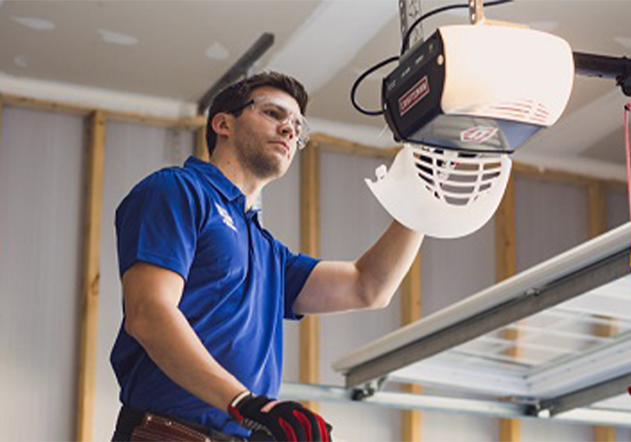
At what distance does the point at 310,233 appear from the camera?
20.9 ft

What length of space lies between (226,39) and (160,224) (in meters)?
3.48

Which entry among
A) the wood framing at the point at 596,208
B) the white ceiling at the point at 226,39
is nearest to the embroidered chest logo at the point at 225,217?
the white ceiling at the point at 226,39

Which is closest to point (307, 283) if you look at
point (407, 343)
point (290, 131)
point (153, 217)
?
point (290, 131)

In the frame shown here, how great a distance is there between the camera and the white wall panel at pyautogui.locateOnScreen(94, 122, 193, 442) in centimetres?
579

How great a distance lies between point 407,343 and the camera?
5156mm

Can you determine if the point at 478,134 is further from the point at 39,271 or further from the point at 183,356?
the point at 39,271

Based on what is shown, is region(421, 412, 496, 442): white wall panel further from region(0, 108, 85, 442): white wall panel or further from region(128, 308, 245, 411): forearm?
region(128, 308, 245, 411): forearm

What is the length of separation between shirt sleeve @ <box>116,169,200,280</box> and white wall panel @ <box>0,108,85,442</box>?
345 centimetres

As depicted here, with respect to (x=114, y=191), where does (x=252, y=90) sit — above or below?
below

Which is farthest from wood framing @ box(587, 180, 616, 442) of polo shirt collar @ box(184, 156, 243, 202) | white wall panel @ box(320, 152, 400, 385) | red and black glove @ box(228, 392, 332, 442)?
red and black glove @ box(228, 392, 332, 442)

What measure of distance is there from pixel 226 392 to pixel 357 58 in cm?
401

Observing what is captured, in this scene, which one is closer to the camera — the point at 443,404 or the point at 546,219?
the point at 443,404

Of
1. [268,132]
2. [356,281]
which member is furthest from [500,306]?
[268,132]

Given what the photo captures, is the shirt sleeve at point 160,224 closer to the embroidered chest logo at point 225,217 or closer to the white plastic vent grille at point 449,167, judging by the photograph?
the embroidered chest logo at point 225,217
